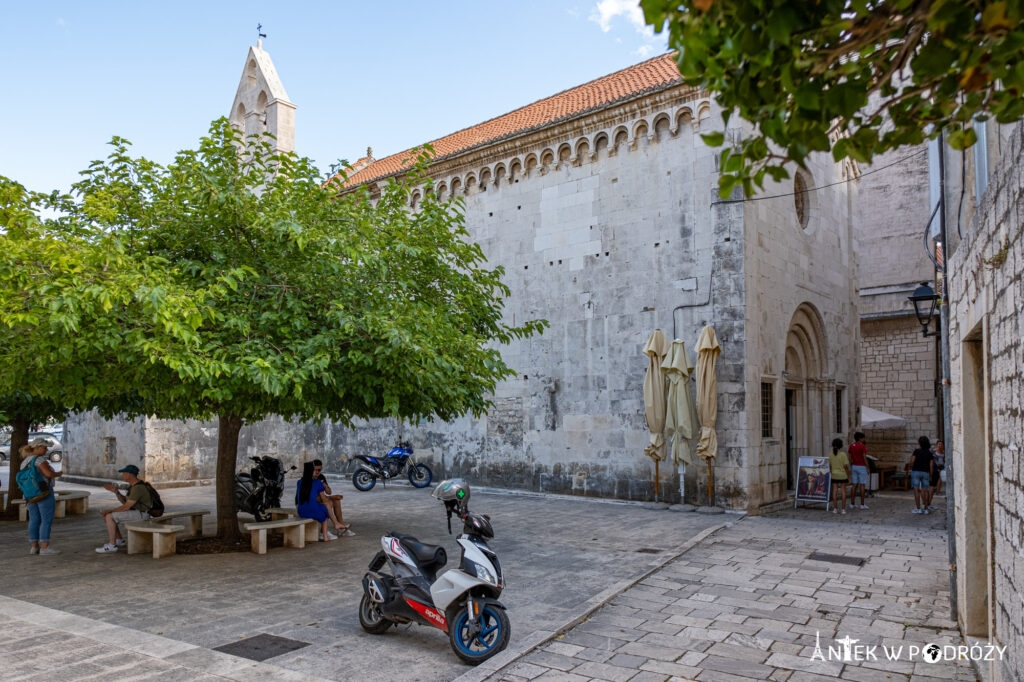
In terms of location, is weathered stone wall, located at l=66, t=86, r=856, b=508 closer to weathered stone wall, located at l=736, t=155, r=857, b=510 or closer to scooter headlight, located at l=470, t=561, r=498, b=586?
Result: weathered stone wall, located at l=736, t=155, r=857, b=510

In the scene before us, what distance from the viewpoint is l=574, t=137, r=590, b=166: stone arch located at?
48.4 ft

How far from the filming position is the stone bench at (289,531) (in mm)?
8859

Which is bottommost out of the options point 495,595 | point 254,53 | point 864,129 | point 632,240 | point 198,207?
point 495,595

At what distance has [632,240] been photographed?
555 inches

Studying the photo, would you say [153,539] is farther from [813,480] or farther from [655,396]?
[813,480]

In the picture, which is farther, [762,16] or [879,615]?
[879,615]

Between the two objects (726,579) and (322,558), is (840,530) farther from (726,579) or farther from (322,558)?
(322,558)

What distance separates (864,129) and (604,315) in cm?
1213

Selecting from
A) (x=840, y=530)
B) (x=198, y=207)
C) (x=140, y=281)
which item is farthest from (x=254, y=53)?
(x=840, y=530)

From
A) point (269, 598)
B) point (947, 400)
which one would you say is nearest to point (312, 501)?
point (269, 598)

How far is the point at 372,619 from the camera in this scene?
570cm

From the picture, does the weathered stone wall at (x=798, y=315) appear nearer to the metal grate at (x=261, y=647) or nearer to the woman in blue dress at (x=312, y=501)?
the woman in blue dress at (x=312, y=501)

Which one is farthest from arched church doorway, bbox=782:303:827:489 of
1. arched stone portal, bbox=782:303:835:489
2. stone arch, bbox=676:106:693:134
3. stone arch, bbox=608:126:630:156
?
stone arch, bbox=608:126:630:156

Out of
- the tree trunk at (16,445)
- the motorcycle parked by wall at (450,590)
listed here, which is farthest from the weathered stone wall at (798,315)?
the tree trunk at (16,445)
